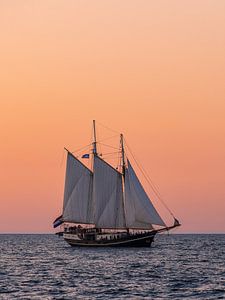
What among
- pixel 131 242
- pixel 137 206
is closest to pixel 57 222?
pixel 131 242

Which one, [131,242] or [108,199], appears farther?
[108,199]

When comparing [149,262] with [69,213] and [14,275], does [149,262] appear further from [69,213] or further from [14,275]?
[69,213]

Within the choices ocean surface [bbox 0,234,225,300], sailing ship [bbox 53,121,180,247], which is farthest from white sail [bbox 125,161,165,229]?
ocean surface [bbox 0,234,225,300]

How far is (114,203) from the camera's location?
146m

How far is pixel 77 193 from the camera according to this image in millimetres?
148250

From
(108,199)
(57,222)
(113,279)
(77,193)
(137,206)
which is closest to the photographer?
(113,279)

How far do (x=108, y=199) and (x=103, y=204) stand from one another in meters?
1.47

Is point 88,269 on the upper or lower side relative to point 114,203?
lower

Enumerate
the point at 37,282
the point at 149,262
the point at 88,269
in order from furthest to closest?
the point at 149,262 < the point at 88,269 < the point at 37,282

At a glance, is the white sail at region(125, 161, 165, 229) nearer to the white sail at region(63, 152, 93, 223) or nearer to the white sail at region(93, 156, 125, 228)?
the white sail at region(93, 156, 125, 228)

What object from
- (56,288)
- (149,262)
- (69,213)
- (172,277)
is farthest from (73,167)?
(56,288)

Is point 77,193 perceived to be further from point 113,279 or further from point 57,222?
point 113,279

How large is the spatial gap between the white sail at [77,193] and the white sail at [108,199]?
2313 mm

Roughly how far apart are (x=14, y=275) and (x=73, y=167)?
2491 inches
